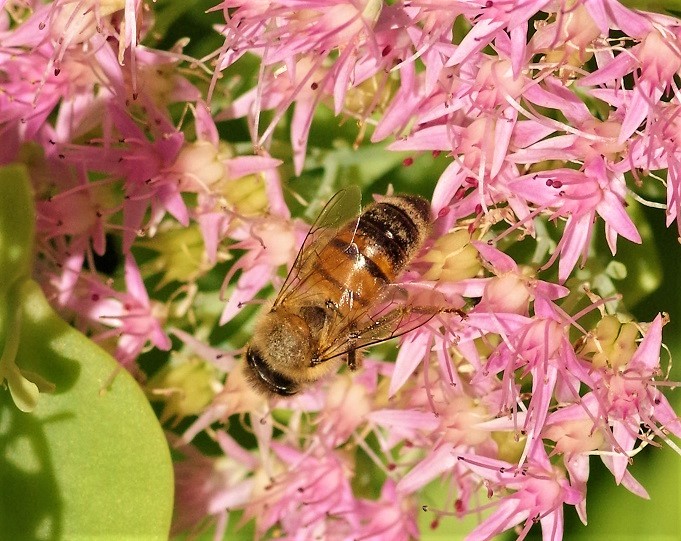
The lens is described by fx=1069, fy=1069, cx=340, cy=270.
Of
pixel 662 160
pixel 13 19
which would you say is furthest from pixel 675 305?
pixel 13 19

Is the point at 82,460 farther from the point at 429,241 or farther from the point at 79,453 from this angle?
the point at 429,241

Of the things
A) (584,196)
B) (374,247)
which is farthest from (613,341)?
(374,247)

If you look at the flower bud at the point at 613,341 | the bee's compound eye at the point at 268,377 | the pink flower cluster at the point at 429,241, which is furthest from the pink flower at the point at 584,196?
the bee's compound eye at the point at 268,377

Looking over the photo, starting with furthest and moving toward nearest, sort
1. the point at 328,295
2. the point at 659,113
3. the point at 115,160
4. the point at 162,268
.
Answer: the point at 162,268 < the point at 115,160 < the point at 328,295 < the point at 659,113

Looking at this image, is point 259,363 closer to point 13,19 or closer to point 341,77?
point 341,77

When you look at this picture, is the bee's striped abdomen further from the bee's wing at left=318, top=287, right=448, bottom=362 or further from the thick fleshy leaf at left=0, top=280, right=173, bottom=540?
the thick fleshy leaf at left=0, top=280, right=173, bottom=540

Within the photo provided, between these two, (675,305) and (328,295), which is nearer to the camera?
(328,295)

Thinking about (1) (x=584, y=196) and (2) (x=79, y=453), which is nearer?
(1) (x=584, y=196)
